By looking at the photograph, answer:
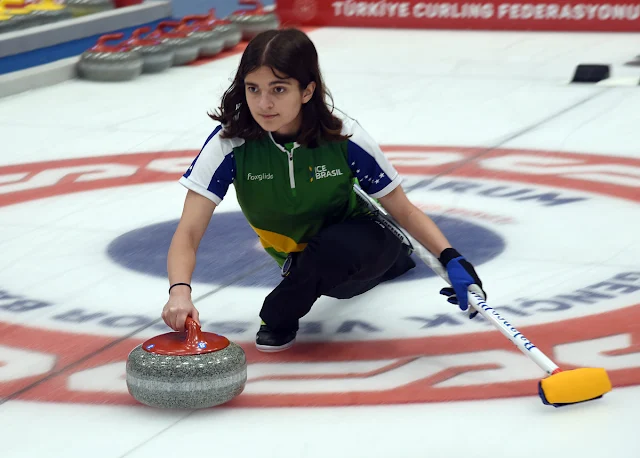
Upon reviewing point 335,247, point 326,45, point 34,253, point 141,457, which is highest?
point 335,247

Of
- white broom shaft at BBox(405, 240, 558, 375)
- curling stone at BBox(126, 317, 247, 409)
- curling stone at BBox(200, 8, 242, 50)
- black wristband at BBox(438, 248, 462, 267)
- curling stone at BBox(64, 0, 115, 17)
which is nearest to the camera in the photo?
curling stone at BBox(126, 317, 247, 409)

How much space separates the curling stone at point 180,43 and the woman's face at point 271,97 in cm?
560

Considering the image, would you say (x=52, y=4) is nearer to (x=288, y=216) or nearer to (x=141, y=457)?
(x=288, y=216)

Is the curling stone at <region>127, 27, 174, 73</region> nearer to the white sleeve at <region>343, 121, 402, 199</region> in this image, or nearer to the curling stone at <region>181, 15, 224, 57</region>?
the curling stone at <region>181, 15, 224, 57</region>

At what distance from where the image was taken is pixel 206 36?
28.1 feet

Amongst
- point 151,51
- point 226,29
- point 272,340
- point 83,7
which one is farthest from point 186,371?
point 83,7

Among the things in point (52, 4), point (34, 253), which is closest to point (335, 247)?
point (34, 253)

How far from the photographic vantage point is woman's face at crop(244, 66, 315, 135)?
2.71 meters

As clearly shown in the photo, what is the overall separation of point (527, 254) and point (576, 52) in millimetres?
4831

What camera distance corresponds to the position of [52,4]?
9258 millimetres

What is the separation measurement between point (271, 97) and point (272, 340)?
66 cm

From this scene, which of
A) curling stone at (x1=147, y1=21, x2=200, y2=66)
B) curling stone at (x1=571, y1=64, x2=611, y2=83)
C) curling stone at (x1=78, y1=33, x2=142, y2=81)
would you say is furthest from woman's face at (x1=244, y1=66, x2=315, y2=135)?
curling stone at (x1=147, y1=21, x2=200, y2=66)

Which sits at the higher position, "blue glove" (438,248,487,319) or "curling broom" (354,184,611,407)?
"blue glove" (438,248,487,319)

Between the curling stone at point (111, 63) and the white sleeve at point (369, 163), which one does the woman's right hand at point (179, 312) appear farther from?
the curling stone at point (111, 63)
